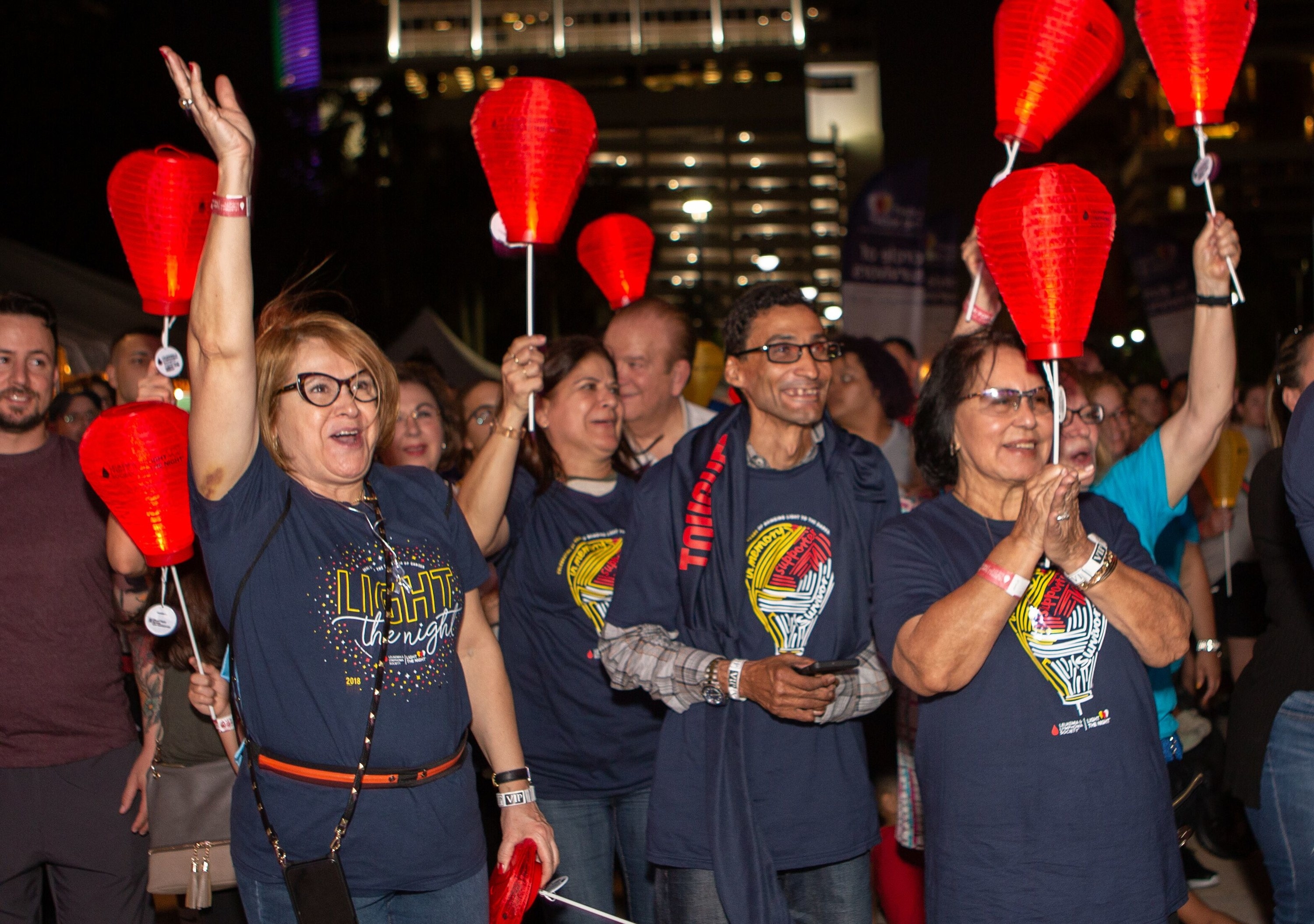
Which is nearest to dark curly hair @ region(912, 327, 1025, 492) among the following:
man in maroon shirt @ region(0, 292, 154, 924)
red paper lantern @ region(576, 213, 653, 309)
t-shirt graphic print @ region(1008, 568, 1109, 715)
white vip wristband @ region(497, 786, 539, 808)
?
t-shirt graphic print @ region(1008, 568, 1109, 715)

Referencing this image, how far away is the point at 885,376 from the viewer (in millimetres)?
5785

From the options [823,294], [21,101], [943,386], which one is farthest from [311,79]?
[823,294]

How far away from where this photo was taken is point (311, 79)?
3462 centimetres

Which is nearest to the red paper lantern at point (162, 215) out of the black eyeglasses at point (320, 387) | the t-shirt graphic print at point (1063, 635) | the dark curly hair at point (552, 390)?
the black eyeglasses at point (320, 387)

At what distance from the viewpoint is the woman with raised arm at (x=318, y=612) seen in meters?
2.30

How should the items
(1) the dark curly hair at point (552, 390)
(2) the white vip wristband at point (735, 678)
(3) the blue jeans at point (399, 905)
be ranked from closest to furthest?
(3) the blue jeans at point (399, 905) → (2) the white vip wristband at point (735, 678) → (1) the dark curly hair at point (552, 390)

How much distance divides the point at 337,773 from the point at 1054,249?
1.87 metres

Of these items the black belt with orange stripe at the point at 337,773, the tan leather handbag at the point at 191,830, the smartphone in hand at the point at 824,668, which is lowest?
the tan leather handbag at the point at 191,830

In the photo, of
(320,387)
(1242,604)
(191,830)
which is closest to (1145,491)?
(320,387)

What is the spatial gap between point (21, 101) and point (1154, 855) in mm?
16876

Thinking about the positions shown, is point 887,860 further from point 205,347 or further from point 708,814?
point 205,347

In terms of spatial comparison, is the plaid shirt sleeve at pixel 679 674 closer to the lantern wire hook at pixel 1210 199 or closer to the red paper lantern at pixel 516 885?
the red paper lantern at pixel 516 885

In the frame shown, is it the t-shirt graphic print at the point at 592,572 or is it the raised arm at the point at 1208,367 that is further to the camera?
the t-shirt graphic print at the point at 592,572

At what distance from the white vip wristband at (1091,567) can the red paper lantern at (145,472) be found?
7.23ft
